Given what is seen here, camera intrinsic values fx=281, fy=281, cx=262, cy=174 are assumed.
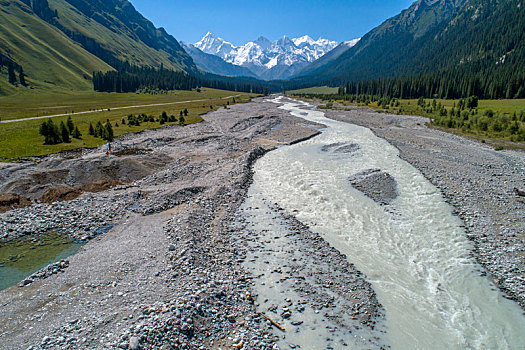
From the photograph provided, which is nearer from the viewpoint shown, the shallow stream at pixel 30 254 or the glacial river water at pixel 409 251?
the glacial river water at pixel 409 251

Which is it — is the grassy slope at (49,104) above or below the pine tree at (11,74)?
below

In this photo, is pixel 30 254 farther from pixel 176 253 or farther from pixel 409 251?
pixel 409 251

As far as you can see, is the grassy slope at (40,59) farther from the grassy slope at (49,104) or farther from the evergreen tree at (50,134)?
the evergreen tree at (50,134)

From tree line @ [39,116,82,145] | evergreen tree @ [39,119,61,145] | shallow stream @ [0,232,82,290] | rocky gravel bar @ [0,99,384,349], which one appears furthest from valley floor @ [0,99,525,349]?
tree line @ [39,116,82,145]

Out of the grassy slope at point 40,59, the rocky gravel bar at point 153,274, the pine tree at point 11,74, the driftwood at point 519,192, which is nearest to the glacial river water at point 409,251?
the rocky gravel bar at point 153,274

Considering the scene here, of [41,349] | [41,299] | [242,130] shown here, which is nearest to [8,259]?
[41,299]

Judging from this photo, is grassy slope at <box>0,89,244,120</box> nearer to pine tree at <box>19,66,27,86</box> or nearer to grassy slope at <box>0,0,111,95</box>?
pine tree at <box>19,66,27,86</box>
